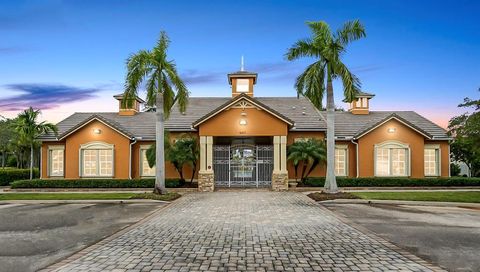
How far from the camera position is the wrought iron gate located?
24.1 metres

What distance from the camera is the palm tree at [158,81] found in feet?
60.2

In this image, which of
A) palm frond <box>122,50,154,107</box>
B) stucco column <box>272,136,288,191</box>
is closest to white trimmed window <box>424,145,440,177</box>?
stucco column <box>272,136,288,191</box>

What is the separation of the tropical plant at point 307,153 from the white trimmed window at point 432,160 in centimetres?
826

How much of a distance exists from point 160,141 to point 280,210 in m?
7.91

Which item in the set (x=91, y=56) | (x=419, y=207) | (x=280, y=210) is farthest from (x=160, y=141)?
(x=419, y=207)

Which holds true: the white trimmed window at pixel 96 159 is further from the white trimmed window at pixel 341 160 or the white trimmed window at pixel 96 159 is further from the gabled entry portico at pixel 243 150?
the white trimmed window at pixel 341 160

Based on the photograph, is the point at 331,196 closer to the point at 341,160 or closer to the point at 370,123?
the point at 341,160

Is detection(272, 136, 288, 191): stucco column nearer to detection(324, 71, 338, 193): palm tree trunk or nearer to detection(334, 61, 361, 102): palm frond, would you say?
detection(324, 71, 338, 193): palm tree trunk

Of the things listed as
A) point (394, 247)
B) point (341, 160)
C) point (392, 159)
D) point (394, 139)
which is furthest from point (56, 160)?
point (394, 247)

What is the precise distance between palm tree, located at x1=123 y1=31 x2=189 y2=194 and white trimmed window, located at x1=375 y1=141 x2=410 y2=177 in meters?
14.6

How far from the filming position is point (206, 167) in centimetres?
2245

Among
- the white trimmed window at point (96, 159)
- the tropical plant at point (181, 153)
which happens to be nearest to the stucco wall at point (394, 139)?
the tropical plant at point (181, 153)

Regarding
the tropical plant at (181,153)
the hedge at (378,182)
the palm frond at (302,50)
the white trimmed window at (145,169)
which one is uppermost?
the palm frond at (302,50)

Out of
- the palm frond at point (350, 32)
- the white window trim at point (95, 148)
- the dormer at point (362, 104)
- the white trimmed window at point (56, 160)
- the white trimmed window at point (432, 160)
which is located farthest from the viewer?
the dormer at point (362, 104)
